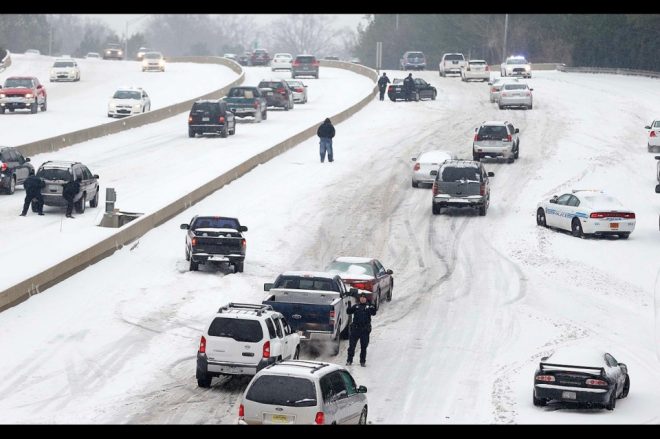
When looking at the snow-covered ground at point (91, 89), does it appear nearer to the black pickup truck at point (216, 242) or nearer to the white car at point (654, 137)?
the black pickup truck at point (216, 242)

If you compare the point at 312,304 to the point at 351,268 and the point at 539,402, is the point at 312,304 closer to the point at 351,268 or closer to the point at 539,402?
the point at 351,268

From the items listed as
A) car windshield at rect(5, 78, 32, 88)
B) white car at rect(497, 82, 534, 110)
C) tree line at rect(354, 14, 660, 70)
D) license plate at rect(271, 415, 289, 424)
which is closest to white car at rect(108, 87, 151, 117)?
car windshield at rect(5, 78, 32, 88)

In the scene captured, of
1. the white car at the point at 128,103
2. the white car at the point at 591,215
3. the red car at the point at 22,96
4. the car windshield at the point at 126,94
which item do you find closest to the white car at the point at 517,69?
the white car at the point at 128,103

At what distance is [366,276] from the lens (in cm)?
2658

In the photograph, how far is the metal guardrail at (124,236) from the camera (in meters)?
26.4

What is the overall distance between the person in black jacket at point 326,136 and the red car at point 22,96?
70.9ft

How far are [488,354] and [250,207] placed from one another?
58.2 ft

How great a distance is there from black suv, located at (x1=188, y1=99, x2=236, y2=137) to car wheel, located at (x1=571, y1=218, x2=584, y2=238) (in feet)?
76.4

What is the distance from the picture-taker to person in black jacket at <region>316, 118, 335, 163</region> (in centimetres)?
4978

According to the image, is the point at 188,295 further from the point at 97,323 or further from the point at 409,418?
the point at 409,418

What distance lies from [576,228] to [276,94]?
3536cm

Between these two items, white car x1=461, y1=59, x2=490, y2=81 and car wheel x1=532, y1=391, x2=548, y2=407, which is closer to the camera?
car wheel x1=532, y1=391, x2=548, y2=407

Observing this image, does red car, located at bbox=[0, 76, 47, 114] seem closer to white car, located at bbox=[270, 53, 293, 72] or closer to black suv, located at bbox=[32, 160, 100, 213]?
black suv, located at bbox=[32, 160, 100, 213]
